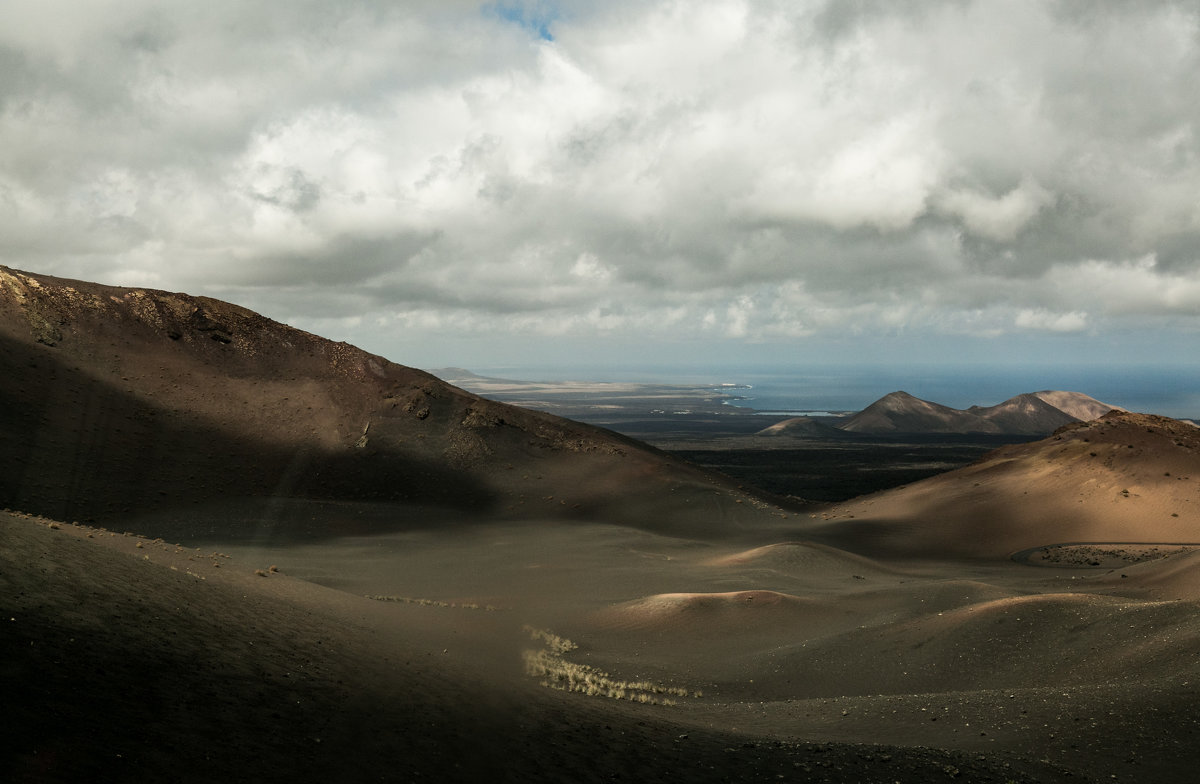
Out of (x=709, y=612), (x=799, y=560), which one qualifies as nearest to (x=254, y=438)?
(x=799, y=560)

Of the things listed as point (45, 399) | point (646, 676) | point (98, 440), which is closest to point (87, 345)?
point (45, 399)

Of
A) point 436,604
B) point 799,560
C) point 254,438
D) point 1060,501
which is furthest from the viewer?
point 254,438

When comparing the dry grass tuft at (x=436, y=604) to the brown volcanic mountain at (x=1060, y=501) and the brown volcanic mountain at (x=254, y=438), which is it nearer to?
the brown volcanic mountain at (x=254, y=438)

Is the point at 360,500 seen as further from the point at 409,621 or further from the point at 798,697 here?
the point at 798,697

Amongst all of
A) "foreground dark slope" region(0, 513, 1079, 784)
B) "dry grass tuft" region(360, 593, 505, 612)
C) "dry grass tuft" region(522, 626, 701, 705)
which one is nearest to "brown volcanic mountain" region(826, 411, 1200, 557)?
"dry grass tuft" region(360, 593, 505, 612)

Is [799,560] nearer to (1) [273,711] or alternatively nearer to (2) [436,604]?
(2) [436,604]

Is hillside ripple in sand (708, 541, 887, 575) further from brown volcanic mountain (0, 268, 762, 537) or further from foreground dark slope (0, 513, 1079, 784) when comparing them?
foreground dark slope (0, 513, 1079, 784)
